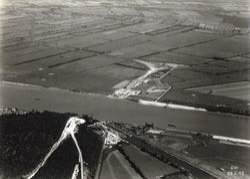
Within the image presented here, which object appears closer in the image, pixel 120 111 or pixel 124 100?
pixel 120 111

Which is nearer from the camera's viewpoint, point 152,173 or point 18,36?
point 152,173

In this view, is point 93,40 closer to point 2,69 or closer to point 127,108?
point 2,69

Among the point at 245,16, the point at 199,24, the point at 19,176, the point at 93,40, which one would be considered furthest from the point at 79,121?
the point at 245,16

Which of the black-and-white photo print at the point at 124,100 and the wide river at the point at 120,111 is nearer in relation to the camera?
the black-and-white photo print at the point at 124,100

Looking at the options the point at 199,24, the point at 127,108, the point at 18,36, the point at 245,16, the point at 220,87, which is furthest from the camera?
the point at 245,16

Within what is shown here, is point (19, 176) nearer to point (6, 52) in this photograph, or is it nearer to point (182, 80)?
point (182, 80)

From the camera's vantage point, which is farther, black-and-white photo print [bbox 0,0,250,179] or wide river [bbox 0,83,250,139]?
wide river [bbox 0,83,250,139]

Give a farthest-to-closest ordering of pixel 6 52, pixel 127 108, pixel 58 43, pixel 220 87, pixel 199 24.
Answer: pixel 199 24
pixel 58 43
pixel 6 52
pixel 220 87
pixel 127 108
